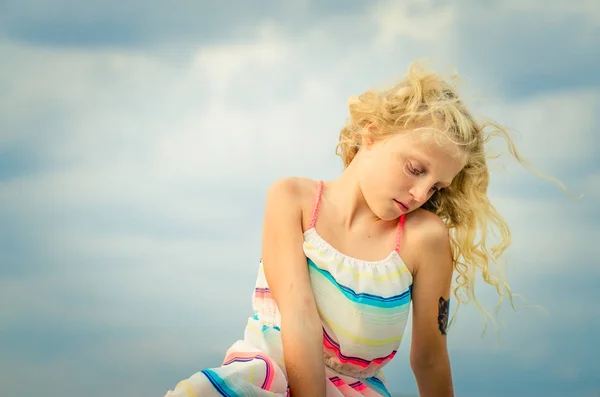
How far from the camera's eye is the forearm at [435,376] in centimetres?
289

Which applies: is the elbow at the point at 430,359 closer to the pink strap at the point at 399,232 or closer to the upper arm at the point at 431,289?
the upper arm at the point at 431,289

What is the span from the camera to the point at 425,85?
2750 millimetres

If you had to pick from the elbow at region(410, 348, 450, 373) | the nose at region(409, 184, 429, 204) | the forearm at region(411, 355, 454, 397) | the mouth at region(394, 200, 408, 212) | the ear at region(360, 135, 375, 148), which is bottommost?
the forearm at region(411, 355, 454, 397)

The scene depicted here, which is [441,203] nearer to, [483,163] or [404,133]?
[483,163]

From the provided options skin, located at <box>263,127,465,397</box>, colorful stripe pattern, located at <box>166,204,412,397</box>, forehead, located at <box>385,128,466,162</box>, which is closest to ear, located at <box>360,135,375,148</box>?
skin, located at <box>263,127,465,397</box>

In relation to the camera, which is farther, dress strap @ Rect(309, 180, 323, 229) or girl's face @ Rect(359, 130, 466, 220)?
dress strap @ Rect(309, 180, 323, 229)

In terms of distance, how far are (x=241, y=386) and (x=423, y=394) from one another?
39.0 inches

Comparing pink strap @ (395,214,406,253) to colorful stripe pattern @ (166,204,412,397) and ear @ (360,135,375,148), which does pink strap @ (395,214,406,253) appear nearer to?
colorful stripe pattern @ (166,204,412,397)

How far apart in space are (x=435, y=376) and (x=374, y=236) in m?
0.61

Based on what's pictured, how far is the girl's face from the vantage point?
2.60 metres

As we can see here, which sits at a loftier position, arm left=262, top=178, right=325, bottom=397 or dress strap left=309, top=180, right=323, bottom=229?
dress strap left=309, top=180, right=323, bottom=229

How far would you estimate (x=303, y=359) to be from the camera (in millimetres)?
2473

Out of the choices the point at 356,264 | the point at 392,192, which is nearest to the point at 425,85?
the point at 392,192

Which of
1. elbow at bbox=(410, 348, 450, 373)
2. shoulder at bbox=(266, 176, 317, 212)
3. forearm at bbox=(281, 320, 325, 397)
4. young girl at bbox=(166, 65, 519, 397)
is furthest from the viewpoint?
elbow at bbox=(410, 348, 450, 373)
